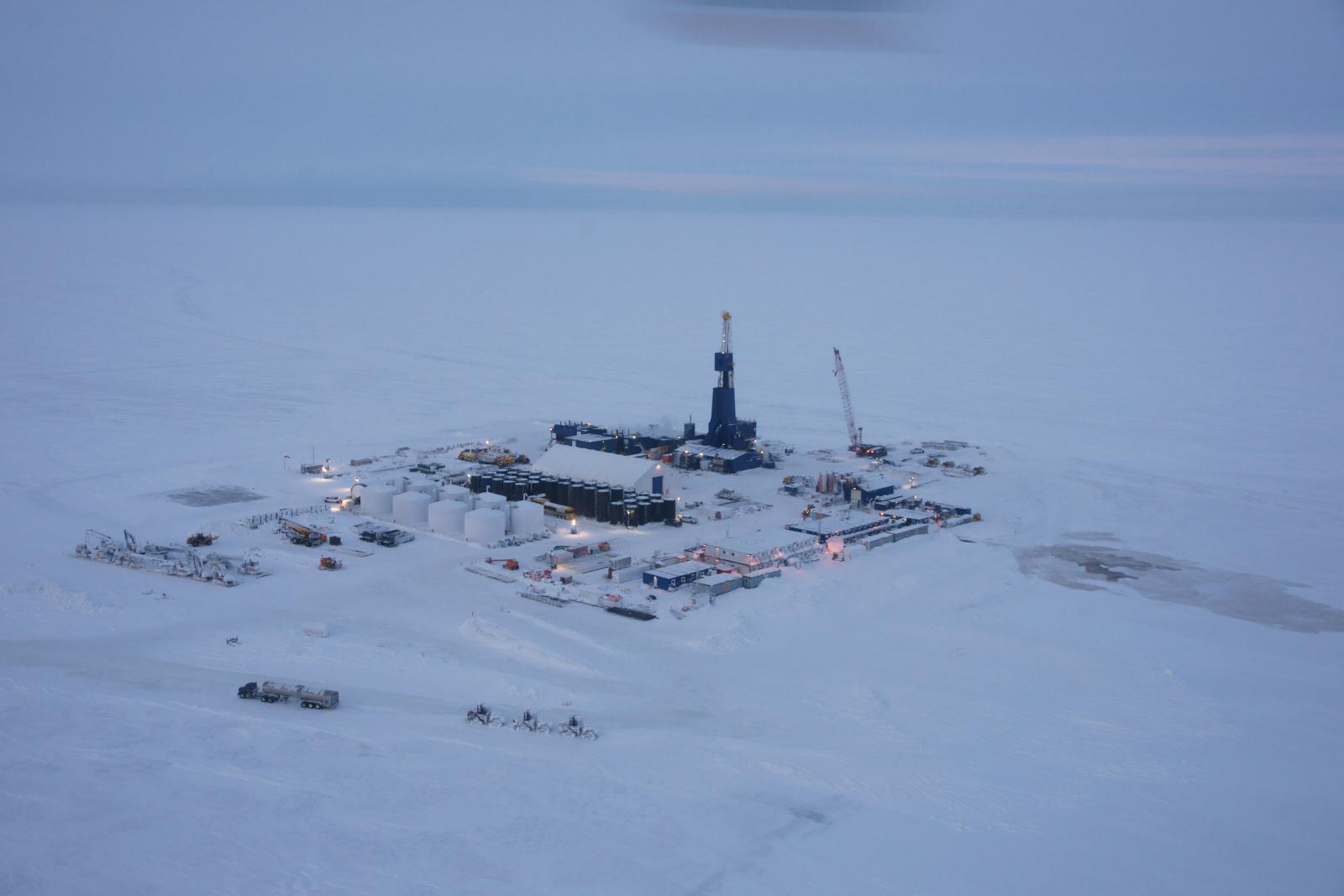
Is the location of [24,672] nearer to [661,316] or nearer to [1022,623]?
[1022,623]

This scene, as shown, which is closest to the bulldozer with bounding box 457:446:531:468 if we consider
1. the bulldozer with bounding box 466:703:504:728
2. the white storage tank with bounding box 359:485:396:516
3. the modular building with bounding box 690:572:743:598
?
the white storage tank with bounding box 359:485:396:516

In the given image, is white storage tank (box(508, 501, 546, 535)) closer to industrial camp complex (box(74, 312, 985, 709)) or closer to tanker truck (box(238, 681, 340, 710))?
industrial camp complex (box(74, 312, 985, 709))

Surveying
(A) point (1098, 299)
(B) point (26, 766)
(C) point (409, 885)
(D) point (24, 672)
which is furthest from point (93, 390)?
(A) point (1098, 299)

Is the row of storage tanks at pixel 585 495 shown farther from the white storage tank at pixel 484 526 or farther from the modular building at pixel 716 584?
the modular building at pixel 716 584

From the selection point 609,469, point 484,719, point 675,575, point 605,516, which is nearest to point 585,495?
point 605,516

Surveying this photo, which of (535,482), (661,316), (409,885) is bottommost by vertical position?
(409,885)

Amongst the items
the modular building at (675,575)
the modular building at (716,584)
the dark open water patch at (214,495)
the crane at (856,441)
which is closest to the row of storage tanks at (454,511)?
the dark open water patch at (214,495)

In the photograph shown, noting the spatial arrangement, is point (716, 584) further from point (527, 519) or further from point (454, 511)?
point (454, 511)
